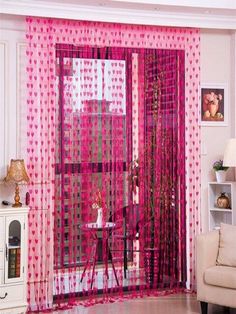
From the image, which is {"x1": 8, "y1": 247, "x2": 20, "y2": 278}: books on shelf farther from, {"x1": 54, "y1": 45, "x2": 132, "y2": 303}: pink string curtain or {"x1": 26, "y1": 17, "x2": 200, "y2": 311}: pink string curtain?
{"x1": 54, "y1": 45, "x2": 132, "y2": 303}: pink string curtain

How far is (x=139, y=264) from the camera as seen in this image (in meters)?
6.45

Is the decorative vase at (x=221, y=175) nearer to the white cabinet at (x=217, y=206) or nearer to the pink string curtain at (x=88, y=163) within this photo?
the white cabinet at (x=217, y=206)

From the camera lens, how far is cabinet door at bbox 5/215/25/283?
5.34 metres

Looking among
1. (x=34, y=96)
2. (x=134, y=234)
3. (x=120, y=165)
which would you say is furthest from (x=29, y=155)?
(x=134, y=234)

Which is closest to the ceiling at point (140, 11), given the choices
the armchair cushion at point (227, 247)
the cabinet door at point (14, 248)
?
the cabinet door at point (14, 248)

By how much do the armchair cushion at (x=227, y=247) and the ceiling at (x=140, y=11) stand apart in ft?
7.43

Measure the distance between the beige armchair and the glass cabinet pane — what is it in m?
1.73

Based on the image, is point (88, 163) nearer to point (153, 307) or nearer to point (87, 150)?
point (87, 150)

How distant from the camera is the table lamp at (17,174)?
17.5 feet

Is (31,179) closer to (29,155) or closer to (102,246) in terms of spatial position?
(29,155)

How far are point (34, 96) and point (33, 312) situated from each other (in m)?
2.17

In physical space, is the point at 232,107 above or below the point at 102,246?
above

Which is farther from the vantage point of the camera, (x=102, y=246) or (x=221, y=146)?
(x=221, y=146)

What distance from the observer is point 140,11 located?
19.5ft
